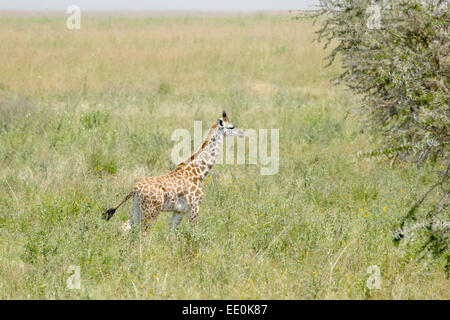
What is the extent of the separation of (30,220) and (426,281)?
4380 millimetres

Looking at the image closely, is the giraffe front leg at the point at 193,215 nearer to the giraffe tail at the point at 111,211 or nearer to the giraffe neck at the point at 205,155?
the giraffe neck at the point at 205,155

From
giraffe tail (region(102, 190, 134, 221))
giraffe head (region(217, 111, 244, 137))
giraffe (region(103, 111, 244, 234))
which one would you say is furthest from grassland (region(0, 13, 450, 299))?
giraffe head (region(217, 111, 244, 137))

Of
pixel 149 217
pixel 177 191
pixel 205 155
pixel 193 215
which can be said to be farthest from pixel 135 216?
pixel 205 155

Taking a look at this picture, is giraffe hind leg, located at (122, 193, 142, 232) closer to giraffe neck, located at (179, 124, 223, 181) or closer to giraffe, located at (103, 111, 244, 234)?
giraffe, located at (103, 111, 244, 234)

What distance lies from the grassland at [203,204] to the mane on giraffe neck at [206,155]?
1.99ft

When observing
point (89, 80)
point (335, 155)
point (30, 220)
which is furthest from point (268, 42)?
point (30, 220)

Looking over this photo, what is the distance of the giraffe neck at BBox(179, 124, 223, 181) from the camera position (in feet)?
19.7

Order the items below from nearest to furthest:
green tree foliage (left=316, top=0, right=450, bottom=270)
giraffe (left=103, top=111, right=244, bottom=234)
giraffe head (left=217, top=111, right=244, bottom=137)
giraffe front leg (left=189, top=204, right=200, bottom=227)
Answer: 1. green tree foliage (left=316, top=0, right=450, bottom=270)
2. giraffe (left=103, top=111, right=244, bottom=234)
3. giraffe front leg (left=189, top=204, right=200, bottom=227)
4. giraffe head (left=217, top=111, right=244, bottom=137)

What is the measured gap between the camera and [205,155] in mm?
6023

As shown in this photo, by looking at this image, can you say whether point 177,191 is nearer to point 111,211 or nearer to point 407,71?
point 111,211

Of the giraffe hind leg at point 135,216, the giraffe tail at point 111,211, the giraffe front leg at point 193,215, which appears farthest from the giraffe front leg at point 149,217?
the giraffe front leg at point 193,215

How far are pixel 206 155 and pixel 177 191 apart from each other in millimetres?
633

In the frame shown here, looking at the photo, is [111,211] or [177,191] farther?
[177,191]

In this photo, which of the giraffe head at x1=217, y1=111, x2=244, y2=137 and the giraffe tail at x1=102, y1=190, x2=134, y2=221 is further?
the giraffe head at x1=217, y1=111, x2=244, y2=137
